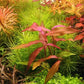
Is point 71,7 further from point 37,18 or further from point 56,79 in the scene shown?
point 56,79

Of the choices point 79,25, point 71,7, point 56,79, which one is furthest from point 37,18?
point 56,79

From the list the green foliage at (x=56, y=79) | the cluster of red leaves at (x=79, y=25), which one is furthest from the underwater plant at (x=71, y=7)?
the green foliage at (x=56, y=79)

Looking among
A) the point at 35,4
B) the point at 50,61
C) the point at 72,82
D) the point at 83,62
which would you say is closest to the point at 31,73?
the point at 50,61

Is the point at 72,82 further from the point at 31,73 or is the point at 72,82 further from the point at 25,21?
the point at 25,21

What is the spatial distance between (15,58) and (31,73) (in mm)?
201

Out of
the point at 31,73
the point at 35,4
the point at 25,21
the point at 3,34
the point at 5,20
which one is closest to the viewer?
the point at 31,73

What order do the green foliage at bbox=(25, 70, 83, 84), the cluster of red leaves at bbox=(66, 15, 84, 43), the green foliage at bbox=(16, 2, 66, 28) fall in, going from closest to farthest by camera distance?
1. the green foliage at bbox=(25, 70, 83, 84)
2. the cluster of red leaves at bbox=(66, 15, 84, 43)
3. the green foliage at bbox=(16, 2, 66, 28)

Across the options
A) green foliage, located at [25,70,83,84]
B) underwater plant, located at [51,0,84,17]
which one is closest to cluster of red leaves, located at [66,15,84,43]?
underwater plant, located at [51,0,84,17]

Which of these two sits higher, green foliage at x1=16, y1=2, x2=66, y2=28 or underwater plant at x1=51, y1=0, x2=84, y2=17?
underwater plant at x1=51, y1=0, x2=84, y2=17

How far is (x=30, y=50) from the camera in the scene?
1167 mm

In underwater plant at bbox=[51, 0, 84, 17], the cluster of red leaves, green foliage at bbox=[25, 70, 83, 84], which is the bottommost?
green foliage at bbox=[25, 70, 83, 84]

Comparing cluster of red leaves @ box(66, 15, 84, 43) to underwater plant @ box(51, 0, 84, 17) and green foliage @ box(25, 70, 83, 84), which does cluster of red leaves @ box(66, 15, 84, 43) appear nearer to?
underwater plant @ box(51, 0, 84, 17)

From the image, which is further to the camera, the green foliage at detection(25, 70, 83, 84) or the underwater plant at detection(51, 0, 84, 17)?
the underwater plant at detection(51, 0, 84, 17)

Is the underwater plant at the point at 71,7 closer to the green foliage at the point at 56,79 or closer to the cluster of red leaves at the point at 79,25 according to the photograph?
→ the cluster of red leaves at the point at 79,25
